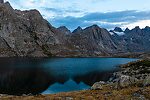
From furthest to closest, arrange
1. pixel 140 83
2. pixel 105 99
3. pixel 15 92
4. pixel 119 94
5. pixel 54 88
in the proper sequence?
pixel 54 88, pixel 15 92, pixel 140 83, pixel 119 94, pixel 105 99

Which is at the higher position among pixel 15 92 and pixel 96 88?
pixel 96 88

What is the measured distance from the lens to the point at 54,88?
106m

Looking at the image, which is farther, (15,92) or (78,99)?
(15,92)

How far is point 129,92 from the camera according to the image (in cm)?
4169

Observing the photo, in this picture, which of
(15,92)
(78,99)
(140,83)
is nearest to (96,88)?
(140,83)

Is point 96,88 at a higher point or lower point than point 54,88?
higher

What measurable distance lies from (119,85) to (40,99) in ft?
52.2

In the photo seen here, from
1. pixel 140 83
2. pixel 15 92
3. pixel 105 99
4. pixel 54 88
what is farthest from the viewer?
pixel 54 88

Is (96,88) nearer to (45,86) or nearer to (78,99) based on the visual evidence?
(78,99)

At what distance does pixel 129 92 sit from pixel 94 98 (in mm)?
5999

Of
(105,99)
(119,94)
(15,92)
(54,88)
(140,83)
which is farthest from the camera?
(54,88)

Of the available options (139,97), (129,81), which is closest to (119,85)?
(129,81)

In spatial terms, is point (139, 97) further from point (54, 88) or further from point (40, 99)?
point (54, 88)

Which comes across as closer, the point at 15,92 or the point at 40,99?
the point at 40,99
